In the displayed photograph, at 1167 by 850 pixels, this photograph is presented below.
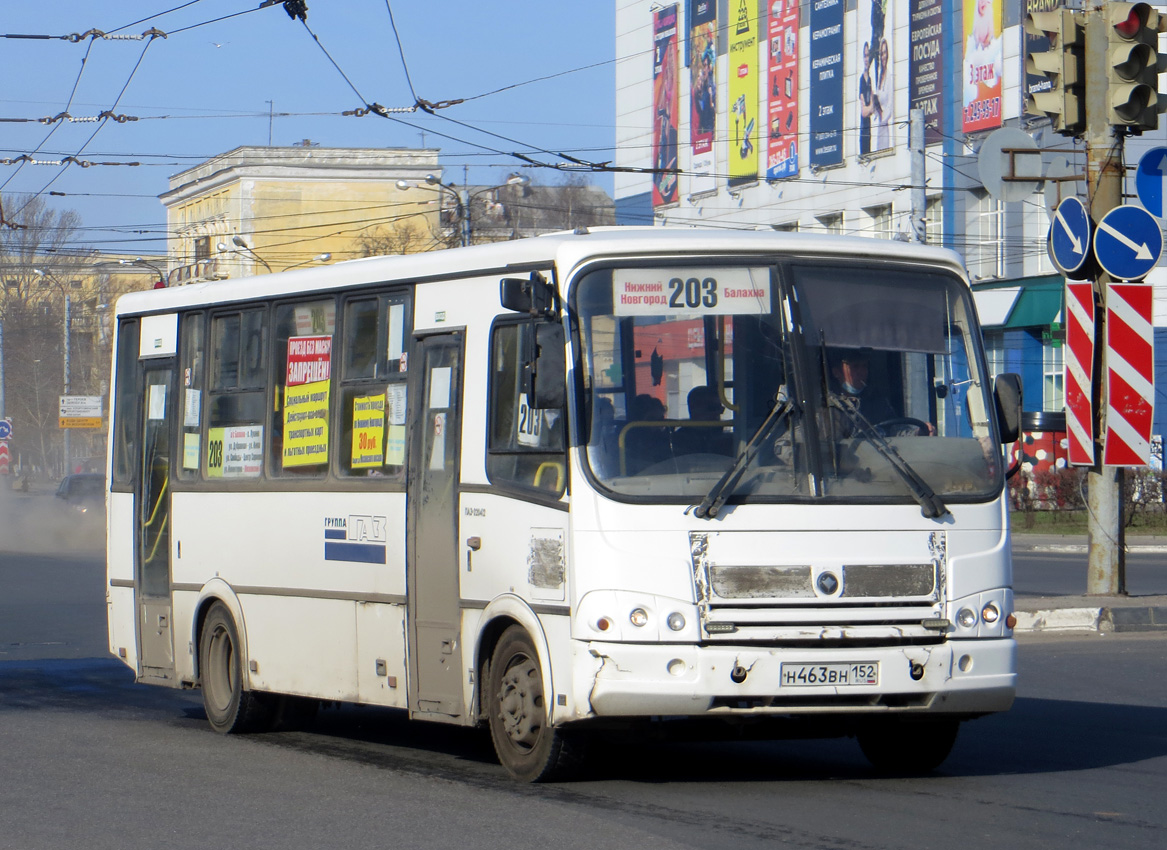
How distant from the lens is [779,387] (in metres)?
→ 8.25

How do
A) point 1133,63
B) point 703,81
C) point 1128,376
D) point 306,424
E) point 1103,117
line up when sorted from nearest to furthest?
point 306,424, point 1133,63, point 1103,117, point 1128,376, point 703,81

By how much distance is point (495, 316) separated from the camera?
8.95m

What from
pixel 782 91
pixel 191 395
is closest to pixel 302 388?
pixel 191 395

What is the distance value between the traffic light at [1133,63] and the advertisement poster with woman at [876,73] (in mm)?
36019

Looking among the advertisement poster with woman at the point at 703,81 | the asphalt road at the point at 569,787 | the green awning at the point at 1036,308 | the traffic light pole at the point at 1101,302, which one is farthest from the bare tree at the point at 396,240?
the asphalt road at the point at 569,787

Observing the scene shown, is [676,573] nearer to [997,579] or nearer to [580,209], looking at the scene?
[997,579]

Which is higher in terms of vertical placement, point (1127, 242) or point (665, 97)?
point (665, 97)

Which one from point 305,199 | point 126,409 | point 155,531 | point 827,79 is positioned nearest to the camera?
point 155,531

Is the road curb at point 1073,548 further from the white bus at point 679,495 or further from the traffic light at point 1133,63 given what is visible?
the white bus at point 679,495

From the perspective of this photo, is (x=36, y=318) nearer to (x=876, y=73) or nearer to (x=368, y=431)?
(x=876, y=73)

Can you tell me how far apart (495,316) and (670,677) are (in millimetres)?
2135

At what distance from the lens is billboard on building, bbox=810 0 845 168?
53656 mm

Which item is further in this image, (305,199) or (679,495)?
(305,199)

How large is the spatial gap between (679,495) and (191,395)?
193 inches
